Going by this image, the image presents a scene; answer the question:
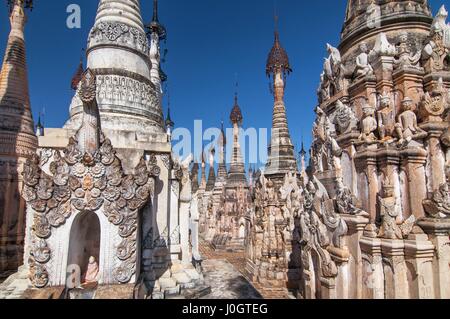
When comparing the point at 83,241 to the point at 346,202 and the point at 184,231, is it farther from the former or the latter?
the point at 346,202

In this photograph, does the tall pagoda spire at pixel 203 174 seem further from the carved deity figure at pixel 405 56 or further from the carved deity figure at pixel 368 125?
the carved deity figure at pixel 405 56

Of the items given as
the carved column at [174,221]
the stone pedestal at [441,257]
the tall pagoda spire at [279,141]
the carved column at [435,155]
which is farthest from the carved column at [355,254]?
the tall pagoda spire at [279,141]

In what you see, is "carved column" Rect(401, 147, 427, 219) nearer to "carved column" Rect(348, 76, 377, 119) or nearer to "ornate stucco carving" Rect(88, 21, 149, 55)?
"carved column" Rect(348, 76, 377, 119)

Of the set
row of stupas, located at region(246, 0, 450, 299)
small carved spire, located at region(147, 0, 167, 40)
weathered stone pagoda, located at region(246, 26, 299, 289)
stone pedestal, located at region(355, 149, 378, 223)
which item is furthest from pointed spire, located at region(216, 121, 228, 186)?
stone pedestal, located at region(355, 149, 378, 223)

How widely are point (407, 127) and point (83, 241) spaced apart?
936 cm

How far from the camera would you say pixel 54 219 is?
7121 millimetres

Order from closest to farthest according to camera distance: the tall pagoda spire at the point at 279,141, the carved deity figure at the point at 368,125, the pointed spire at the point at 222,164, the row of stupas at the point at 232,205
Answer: the carved deity figure at the point at 368,125
the tall pagoda spire at the point at 279,141
the row of stupas at the point at 232,205
the pointed spire at the point at 222,164

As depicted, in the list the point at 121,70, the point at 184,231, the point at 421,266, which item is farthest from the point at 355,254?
the point at 121,70

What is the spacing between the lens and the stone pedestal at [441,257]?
4.57 metres

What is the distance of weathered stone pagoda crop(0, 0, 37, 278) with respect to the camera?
13.7m

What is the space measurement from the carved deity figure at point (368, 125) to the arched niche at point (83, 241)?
749cm
